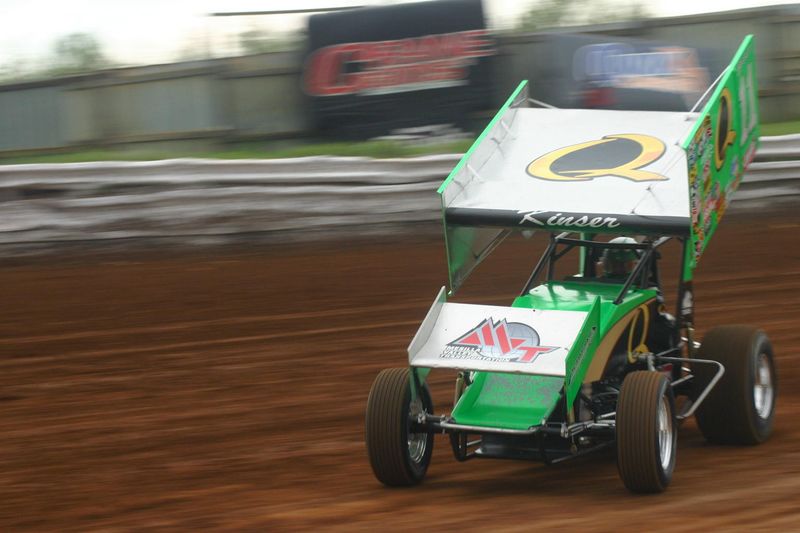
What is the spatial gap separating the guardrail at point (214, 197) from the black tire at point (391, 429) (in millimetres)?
7254

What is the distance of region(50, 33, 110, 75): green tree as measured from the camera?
17172 mm

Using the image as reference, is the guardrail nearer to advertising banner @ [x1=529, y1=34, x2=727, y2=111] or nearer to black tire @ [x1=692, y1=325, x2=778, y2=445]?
advertising banner @ [x1=529, y1=34, x2=727, y2=111]

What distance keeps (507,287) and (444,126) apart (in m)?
3.04

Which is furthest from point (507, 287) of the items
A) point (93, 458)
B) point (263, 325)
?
point (93, 458)

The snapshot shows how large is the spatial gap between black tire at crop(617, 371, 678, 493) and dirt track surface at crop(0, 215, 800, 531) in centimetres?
12

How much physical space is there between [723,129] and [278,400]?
367 cm

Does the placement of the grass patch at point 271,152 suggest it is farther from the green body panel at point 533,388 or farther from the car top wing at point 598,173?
the green body panel at point 533,388

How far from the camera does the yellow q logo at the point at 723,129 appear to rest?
7.54 m

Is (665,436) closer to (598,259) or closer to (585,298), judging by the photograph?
(585,298)

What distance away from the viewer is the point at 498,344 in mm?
6441

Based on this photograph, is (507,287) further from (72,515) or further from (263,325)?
(72,515)

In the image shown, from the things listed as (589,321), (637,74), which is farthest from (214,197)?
(589,321)

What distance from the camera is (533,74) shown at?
15211 millimetres

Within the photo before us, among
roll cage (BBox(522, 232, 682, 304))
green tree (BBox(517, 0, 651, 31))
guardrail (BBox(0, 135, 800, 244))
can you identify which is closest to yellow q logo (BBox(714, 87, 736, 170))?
roll cage (BBox(522, 232, 682, 304))
